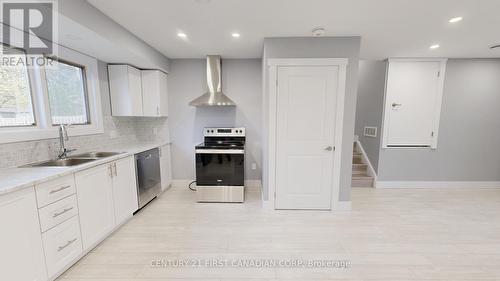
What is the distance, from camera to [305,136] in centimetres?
269

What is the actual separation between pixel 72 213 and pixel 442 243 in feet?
12.0

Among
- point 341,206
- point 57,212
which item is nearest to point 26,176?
point 57,212

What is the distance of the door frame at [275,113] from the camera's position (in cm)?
252

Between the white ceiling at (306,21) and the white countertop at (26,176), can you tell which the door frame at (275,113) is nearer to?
the white ceiling at (306,21)

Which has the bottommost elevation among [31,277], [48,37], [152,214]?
[152,214]

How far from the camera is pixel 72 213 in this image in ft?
5.67

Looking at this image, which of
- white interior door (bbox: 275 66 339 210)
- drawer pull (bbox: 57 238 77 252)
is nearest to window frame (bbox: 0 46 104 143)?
drawer pull (bbox: 57 238 77 252)

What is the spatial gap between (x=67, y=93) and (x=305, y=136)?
3053mm

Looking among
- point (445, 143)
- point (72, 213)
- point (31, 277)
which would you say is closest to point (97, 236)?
point (72, 213)

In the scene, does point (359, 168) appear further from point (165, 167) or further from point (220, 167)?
point (165, 167)

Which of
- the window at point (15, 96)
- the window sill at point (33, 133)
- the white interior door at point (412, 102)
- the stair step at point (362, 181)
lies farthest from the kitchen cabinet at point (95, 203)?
the white interior door at point (412, 102)

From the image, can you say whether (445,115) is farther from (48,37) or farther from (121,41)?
(48,37)

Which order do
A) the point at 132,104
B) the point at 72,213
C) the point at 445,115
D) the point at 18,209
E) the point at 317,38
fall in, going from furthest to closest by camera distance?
the point at 445,115
the point at 132,104
the point at 317,38
the point at 72,213
the point at 18,209

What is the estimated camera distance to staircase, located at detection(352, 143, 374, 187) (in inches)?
150
